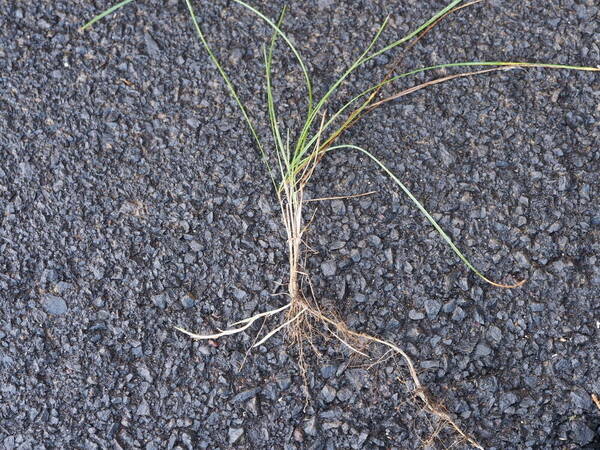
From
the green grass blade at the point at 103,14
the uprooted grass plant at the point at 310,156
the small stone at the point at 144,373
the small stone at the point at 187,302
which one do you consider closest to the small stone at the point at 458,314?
the uprooted grass plant at the point at 310,156

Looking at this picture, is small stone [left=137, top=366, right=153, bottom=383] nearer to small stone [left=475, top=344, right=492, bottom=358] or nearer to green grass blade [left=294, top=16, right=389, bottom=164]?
green grass blade [left=294, top=16, right=389, bottom=164]

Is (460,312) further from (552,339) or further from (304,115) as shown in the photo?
(304,115)

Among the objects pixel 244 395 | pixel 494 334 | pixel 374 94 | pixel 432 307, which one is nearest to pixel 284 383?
Result: pixel 244 395

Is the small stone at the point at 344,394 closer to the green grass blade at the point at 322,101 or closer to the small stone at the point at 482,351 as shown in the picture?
the small stone at the point at 482,351

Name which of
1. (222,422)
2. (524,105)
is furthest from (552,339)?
(222,422)

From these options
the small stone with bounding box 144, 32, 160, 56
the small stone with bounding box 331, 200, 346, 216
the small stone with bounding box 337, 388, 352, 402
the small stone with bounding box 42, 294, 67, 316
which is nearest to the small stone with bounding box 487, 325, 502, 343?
the small stone with bounding box 337, 388, 352, 402

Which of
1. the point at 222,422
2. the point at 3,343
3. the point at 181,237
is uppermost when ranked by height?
the point at 181,237

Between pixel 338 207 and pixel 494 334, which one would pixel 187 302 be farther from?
pixel 494 334

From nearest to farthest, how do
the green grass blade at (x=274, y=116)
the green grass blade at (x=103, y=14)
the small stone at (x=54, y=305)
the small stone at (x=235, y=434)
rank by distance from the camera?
the small stone at (x=235, y=434), the small stone at (x=54, y=305), the green grass blade at (x=274, y=116), the green grass blade at (x=103, y=14)
